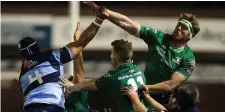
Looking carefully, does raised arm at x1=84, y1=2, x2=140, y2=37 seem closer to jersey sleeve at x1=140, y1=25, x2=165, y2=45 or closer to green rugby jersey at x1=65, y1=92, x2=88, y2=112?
jersey sleeve at x1=140, y1=25, x2=165, y2=45

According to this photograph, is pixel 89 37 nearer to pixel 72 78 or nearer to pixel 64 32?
pixel 72 78

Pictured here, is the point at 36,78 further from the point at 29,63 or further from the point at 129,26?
the point at 129,26

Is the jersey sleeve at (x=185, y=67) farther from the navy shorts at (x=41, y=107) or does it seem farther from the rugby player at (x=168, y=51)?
the navy shorts at (x=41, y=107)

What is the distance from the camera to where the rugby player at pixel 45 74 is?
6973 mm

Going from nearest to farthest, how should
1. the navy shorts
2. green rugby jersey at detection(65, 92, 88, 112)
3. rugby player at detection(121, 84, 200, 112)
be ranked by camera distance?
rugby player at detection(121, 84, 200, 112) → the navy shorts → green rugby jersey at detection(65, 92, 88, 112)

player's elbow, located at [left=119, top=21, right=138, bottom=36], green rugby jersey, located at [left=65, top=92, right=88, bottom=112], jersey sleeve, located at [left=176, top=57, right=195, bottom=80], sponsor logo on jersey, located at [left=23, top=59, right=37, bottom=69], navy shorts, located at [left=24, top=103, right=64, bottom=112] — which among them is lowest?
green rugby jersey, located at [left=65, top=92, right=88, bottom=112]

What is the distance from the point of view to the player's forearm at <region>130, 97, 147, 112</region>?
6189mm

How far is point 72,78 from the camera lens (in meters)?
8.17

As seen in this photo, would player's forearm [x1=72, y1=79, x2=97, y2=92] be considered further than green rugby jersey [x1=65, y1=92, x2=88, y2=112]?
No

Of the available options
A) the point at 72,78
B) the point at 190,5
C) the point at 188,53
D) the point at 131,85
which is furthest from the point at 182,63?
the point at 190,5

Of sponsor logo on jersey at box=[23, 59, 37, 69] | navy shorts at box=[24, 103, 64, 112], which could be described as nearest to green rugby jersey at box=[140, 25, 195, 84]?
navy shorts at box=[24, 103, 64, 112]

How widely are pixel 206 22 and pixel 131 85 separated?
809 cm

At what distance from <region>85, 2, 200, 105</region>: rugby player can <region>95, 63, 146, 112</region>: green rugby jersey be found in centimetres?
74

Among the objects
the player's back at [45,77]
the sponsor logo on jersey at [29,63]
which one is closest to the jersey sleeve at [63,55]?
the player's back at [45,77]
